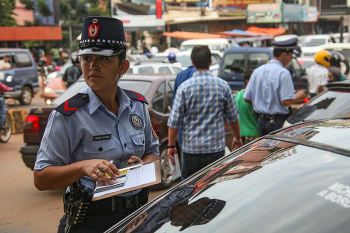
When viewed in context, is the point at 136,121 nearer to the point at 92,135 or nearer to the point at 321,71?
the point at 92,135

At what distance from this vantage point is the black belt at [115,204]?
212cm

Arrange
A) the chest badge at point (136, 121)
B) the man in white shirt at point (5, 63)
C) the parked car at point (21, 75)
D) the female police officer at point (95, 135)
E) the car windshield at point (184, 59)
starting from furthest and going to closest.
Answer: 1. the car windshield at point (184, 59)
2. the parked car at point (21, 75)
3. the man in white shirt at point (5, 63)
4. the chest badge at point (136, 121)
5. the female police officer at point (95, 135)

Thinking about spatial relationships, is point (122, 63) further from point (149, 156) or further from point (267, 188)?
point (267, 188)

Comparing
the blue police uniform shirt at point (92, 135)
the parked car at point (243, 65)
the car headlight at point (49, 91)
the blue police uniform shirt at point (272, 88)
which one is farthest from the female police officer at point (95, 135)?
the parked car at point (243, 65)

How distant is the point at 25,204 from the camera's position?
5.50m

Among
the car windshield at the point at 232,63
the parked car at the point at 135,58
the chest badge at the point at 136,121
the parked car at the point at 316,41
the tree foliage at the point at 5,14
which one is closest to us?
the chest badge at the point at 136,121

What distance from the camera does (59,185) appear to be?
6.63 feet

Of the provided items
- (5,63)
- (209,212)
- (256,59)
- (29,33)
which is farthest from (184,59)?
(29,33)

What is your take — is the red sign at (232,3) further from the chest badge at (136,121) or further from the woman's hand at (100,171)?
the woman's hand at (100,171)

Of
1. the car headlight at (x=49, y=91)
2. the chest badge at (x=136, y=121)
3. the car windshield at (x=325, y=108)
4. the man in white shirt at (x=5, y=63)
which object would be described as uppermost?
the chest badge at (x=136, y=121)

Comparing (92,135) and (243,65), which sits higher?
(92,135)

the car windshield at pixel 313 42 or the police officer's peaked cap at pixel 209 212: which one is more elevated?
the car windshield at pixel 313 42

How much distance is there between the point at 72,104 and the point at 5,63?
13.1m

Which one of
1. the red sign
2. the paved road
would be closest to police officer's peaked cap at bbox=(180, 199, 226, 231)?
the paved road
